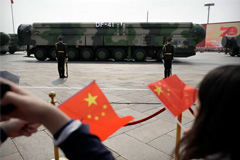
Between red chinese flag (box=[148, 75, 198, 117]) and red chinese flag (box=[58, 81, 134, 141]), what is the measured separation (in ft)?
1.83

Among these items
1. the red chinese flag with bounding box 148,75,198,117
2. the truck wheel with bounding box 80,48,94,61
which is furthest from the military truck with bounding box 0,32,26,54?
the red chinese flag with bounding box 148,75,198,117

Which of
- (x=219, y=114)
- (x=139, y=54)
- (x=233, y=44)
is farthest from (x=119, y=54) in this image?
(x=233, y=44)

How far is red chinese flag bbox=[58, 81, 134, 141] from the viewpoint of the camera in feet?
3.51

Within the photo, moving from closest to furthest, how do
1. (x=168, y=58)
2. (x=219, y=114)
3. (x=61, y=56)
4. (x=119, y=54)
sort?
(x=219, y=114) → (x=168, y=58) → (x=61, y=56) → (x=119, y=54)

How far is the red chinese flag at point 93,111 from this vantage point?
107cm

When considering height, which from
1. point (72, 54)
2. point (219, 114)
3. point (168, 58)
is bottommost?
point (72, 54)

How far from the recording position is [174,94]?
1843 millimetres

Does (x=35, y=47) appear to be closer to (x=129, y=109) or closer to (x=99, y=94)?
(x=129, y=109)

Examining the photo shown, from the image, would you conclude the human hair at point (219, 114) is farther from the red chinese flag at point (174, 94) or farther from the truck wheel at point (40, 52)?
the truck wheel at point (40, 52)

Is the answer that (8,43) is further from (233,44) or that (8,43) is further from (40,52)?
(233,44)

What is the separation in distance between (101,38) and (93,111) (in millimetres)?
16575

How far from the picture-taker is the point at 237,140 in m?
0.79

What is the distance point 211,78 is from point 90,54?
672 inches

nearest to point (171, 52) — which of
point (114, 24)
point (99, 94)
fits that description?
point (99, 94)
